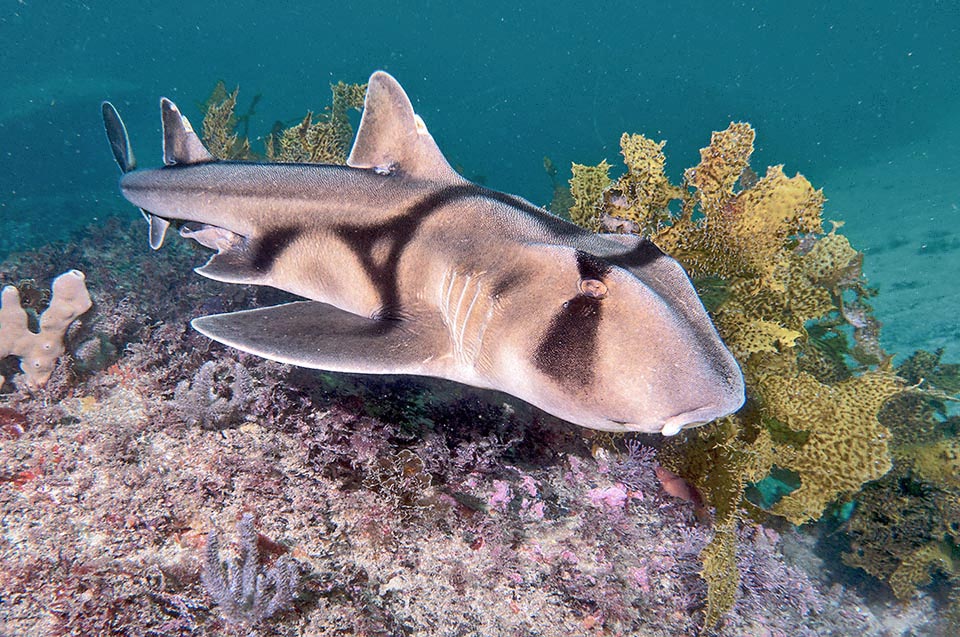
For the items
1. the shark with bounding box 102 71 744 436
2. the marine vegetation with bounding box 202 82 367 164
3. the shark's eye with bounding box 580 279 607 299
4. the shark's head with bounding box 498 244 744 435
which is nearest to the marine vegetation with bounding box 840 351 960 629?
the shark's head with bounding box 498 244 744 435

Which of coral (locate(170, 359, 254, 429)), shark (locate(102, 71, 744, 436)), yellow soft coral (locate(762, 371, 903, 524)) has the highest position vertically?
shark (locate(102, 71, 744, 436))

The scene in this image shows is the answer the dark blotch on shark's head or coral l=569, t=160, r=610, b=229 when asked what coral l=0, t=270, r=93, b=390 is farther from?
coral l=569, t=160, r=610, b=229

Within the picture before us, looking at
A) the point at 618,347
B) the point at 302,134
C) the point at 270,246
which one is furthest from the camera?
the point at 302,134

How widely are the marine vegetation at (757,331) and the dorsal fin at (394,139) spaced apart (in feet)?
5.52

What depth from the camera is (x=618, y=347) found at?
2129mm

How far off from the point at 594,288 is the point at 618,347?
0.88 feet

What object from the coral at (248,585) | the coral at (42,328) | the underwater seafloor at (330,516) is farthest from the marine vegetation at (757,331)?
the coral at (42,328)

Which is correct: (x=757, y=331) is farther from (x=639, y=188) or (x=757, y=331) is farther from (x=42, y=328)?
(x=42, y=328)

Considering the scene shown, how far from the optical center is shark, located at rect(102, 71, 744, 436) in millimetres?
2127

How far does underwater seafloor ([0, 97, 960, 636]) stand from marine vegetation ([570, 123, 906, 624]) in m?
0.35

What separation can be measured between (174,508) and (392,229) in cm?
205

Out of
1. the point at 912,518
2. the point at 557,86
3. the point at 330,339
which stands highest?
the point at 557,86

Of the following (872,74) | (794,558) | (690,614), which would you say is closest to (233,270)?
(690,614)

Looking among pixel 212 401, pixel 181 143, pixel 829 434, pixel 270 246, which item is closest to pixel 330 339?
pixel 270 246
